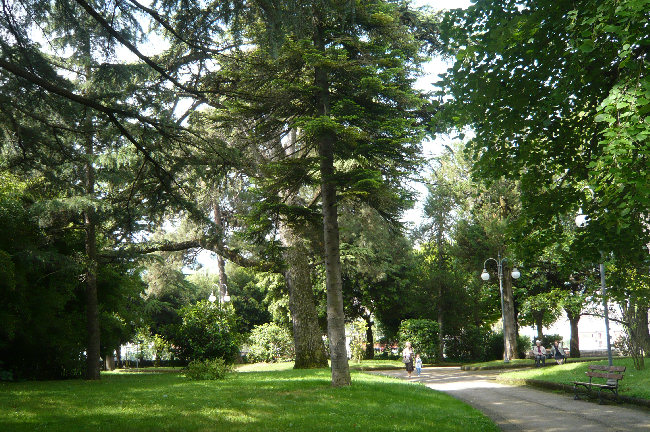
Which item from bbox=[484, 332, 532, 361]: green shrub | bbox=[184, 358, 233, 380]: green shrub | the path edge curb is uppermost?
bbox=[184, 358, 233, 380]: green shrub

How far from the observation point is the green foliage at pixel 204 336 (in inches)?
864

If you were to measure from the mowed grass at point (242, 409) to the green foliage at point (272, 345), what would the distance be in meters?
19.9

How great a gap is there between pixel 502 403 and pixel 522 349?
89.0 feet

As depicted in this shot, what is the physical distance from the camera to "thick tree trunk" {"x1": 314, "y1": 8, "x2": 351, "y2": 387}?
1320 centimetres

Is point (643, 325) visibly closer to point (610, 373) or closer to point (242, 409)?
point (610, 373)

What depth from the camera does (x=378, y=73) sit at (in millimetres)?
13266

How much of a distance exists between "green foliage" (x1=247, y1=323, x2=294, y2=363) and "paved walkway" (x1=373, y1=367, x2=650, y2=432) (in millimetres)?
17984

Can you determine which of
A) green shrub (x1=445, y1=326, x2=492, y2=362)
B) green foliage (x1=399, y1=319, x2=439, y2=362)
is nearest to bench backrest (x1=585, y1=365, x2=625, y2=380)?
green foliage (x1=399, y1=319, x2=439, y2=362)

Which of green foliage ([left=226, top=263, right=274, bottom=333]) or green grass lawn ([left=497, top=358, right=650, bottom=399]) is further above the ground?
green foliage ([left=226, top=263, right=274, bottom=333])

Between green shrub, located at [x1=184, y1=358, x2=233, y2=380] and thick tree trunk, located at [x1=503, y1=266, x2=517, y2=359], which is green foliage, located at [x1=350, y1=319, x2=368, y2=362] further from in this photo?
green shrub, located at [x1=184, y1=358, x2=233, y2=380]

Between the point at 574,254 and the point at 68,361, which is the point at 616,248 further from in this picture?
the point at 68,361

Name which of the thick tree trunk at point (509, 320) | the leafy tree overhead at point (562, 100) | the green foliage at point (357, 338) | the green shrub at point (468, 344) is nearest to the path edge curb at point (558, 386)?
the leafy tree overhead at point (562, 100)

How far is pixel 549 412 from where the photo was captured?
36.9 ft

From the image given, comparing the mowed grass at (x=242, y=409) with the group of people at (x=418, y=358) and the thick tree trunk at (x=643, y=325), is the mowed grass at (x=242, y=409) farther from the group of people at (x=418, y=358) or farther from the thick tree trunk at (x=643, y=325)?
the group of people at (x=418, y=358)
